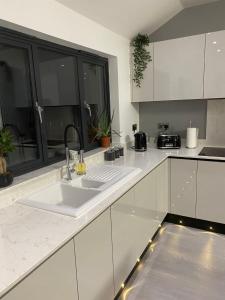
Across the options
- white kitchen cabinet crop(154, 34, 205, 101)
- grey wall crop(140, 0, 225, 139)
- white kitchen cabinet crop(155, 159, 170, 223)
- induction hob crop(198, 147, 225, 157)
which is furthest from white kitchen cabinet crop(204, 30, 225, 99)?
white kitchen cabinet crop(155, 159, 170, 223)

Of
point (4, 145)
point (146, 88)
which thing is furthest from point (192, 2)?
point (4, 145)

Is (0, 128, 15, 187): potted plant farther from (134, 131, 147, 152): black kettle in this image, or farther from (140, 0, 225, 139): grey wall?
(140, 0, 225, 139): grey wall

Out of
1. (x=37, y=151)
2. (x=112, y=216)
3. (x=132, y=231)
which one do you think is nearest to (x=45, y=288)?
(x=112, y=216)

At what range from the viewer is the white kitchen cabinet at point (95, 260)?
1217 mm

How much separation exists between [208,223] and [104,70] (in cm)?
211

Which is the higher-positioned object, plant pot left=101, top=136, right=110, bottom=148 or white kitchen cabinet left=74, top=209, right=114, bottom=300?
plant pot left=101, top=136, right=110, bottom=148

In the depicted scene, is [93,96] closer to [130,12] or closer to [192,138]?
[130,12]

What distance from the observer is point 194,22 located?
2.69 metres

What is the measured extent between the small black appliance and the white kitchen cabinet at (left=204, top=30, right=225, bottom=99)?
2.03 ft

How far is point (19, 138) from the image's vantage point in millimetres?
1905

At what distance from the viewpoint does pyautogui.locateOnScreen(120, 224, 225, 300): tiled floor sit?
1772 millimetres

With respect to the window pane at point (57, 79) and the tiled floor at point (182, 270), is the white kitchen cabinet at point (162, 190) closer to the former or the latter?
the tiled floor at point (182, 270)

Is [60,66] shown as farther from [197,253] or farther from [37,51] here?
[197,253]

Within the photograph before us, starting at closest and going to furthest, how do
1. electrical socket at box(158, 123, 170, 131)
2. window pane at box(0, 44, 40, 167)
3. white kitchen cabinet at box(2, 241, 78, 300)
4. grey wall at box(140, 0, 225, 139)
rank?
white kitchen cabinet at box(2, 241, 78, 300)
window pane at box(0, 44, 40, 167)
grey wall at box(140, 0, 225, 139)
electrical socket at box(158, 123, 170, 131)
